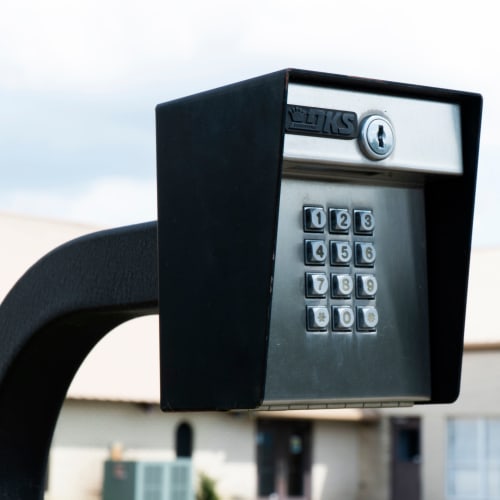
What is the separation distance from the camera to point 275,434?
67.3 ft

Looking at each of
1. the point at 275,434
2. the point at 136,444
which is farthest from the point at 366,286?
the point at 275,434

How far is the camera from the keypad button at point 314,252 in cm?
199

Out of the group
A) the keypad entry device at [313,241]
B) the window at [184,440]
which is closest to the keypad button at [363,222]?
the keypad entry device at [313,241]

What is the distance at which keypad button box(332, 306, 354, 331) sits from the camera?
2033 mm

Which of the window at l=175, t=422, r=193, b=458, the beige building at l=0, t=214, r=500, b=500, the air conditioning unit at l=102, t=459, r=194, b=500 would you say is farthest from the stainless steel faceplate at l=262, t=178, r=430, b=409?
the window at l=175, t=422, r=193, b=458

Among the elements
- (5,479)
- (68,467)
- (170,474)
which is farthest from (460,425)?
(5,479)

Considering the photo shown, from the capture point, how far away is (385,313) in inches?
83.9

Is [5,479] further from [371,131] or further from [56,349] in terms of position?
[371,131]

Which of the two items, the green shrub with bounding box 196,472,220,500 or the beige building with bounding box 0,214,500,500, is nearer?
the beige building with bounding box 0,214,500,500

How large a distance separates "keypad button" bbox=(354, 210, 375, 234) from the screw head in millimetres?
94

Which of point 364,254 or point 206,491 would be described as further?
point 206,491

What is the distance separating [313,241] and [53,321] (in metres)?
0.62

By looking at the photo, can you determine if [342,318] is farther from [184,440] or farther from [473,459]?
[473,459]

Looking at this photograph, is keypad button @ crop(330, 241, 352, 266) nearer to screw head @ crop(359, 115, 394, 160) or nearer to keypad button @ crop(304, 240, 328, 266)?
keypad button @ crop(304, 240, 328, 266)
